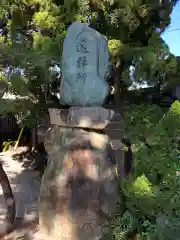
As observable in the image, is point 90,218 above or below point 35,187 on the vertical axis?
above

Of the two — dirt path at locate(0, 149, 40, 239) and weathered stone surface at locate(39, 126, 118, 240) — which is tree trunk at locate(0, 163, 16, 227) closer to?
dirt path at locate(0, 149, 40, 239)

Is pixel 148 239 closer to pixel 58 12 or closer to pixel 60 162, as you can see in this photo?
pixel 60 162

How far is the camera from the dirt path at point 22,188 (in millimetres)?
5488

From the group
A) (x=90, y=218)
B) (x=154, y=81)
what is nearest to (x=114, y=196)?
(x=90, y=218)

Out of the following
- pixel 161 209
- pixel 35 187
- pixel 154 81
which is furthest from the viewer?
pixel 35 187

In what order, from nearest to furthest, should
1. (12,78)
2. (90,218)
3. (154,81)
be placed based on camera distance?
1. (90,218)
2. (12,78)
3. (154,81)

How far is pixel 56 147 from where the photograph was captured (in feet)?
13.2

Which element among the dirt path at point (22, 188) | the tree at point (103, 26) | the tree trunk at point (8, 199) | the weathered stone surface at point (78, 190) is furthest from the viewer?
the dirt path at point (22, 188)

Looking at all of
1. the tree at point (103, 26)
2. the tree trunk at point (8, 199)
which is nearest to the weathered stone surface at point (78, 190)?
the tree trunk at point (8, 199)

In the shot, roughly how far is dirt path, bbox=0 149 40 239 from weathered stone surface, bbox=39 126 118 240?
3.40 ft

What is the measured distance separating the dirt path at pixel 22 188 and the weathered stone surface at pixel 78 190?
1.04m

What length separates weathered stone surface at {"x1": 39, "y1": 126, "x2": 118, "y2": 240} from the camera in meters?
3.68

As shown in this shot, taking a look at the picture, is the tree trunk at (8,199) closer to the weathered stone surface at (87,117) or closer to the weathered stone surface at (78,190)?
the weathered stone surface at (78,190)

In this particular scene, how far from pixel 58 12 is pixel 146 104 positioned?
256cm
